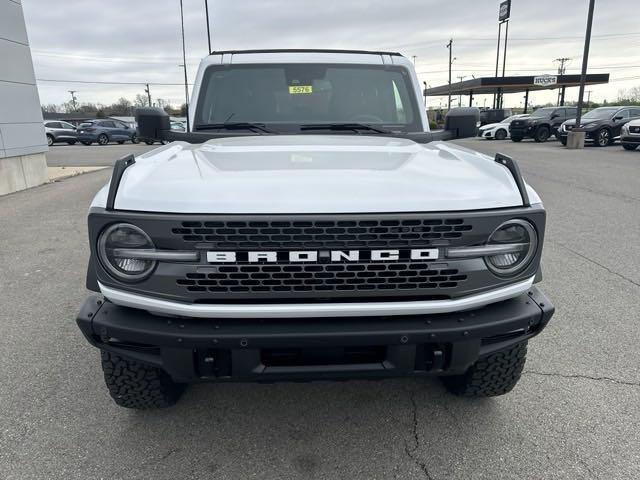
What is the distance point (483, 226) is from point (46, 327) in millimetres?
3387

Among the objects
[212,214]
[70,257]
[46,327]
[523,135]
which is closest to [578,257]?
A: [212,214]

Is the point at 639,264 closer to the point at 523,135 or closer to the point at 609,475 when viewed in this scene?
the point at 609,475

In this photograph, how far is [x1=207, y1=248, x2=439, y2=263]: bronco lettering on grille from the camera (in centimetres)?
193

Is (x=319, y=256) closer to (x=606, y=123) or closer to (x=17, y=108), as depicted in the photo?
(x=17, y=108)

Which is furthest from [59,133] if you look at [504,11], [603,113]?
[504,11]

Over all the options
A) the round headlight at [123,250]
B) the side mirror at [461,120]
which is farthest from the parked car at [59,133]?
the round headlight at [123,250]

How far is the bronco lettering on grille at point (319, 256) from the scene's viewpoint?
6.32 ft

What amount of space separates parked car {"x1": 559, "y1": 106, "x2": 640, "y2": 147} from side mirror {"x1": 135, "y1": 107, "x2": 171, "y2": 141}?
69.7 feet

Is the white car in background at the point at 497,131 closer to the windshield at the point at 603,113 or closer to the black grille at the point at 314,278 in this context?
the windshield at the point at 603,113

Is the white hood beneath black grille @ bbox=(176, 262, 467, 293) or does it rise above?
above

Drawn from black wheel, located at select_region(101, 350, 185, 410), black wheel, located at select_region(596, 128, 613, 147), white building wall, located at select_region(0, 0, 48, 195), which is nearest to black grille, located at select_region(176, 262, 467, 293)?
black wheel, located at select_region(101, 350, 185, 410)

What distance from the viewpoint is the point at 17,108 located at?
1063 cm

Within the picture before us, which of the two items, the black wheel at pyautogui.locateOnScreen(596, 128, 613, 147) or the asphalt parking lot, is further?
the black wheel at pyautogui.locateOnScreen(596, 128, 613, 147)

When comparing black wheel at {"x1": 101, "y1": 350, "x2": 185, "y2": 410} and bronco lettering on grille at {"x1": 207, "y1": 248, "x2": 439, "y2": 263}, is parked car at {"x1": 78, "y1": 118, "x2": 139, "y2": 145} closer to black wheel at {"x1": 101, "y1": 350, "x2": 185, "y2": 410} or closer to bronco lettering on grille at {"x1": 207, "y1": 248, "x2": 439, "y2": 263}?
black wheel at {"x1": 101, "y1": 350, "x2": 185, "y2": 410}
